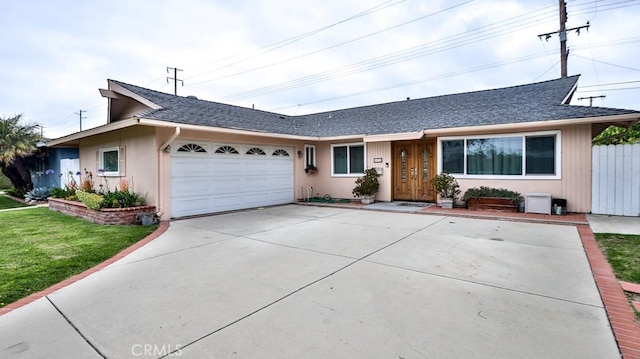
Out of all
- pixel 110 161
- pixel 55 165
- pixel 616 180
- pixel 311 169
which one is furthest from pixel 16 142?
pixel 616 180

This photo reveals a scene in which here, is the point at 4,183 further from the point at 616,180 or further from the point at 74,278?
the point at 616,180

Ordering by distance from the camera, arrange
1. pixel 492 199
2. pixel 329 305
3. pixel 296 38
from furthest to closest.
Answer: pixel 296 38
pixel 492 199
pixel 329 305

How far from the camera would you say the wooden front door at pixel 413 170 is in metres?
11.6

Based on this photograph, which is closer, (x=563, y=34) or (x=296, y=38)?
(x=563, y=34)

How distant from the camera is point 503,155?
32.3 feet

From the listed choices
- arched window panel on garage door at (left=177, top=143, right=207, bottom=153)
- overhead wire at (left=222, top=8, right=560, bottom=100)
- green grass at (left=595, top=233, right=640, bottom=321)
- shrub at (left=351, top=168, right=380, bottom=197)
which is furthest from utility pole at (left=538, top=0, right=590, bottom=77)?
arched window panel on garage door at (left=177, top=143, right=207, bottom=153)

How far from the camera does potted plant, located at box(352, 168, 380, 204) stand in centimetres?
1180

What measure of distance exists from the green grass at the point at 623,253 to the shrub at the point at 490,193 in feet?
10.5

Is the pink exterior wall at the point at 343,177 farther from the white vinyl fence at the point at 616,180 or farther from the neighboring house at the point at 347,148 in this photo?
the white vinyl fence at the point at 616,180

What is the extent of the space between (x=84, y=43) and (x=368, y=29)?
12785 mm

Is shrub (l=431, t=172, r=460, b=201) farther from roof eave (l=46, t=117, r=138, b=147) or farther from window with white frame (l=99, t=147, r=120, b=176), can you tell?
window with white frame (l=99, t=147, r=120, b=176)

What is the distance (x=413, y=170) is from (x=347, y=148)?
2.96 metres

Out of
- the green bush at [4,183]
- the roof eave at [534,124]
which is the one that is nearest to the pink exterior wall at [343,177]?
the roof eave at [534,124]

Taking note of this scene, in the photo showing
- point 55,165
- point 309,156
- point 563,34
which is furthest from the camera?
point 55,165
